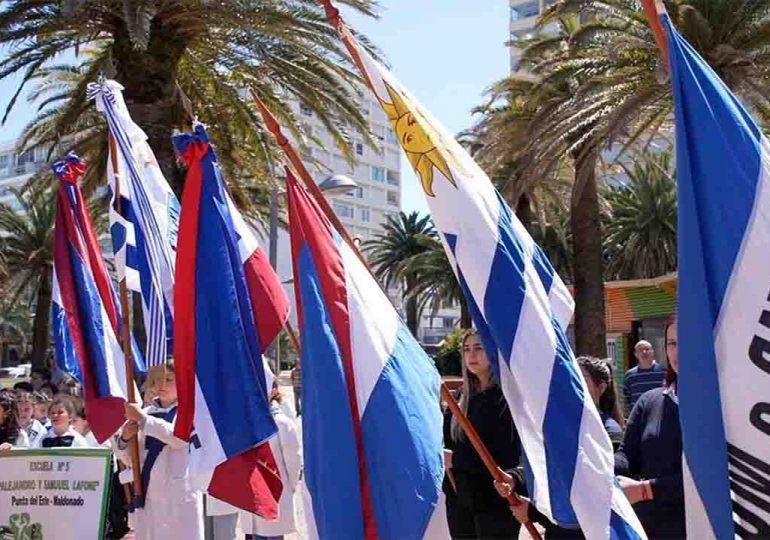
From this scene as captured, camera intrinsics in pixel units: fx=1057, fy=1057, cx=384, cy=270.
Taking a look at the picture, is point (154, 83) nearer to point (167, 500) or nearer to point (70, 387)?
point (70, 387)

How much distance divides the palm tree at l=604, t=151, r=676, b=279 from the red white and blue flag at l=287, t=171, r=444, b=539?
31243mm

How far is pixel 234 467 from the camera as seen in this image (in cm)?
530

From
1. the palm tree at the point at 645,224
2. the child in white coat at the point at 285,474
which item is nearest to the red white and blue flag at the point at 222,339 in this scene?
the child in white coat at the point at 285,474

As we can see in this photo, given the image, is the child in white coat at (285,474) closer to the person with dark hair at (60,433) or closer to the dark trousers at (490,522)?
the person with dark hair at (60,433)

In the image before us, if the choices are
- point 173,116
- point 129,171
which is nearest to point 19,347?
point 173,116

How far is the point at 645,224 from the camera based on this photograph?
3616cm

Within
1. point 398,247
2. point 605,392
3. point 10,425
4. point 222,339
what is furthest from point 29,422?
point 398,247

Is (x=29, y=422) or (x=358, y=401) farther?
(x=29, y=422)

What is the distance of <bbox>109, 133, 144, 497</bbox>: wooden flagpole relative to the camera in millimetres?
6168

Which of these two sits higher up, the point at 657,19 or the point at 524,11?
the point at 524,11

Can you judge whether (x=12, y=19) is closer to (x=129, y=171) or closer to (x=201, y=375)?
(x=129, y=171)

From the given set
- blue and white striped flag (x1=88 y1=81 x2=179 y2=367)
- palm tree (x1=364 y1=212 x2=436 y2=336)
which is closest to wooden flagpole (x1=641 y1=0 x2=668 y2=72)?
blue and white striped flag (x1=88 y1=81 x2=179 y2=367)

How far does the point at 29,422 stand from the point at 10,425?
2.73ft

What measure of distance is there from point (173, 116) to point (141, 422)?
891cm
